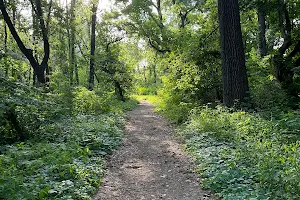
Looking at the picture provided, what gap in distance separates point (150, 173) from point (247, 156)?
1.85 metres

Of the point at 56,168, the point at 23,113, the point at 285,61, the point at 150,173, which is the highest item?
the point at 285,61

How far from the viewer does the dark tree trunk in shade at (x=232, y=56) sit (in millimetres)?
8086

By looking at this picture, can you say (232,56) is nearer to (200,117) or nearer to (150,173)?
(200,117)

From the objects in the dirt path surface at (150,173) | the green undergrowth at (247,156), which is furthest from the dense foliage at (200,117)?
the dirt path surface at (150,173)

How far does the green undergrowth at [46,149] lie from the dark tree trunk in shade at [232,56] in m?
3.64

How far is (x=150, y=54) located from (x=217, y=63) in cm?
1144

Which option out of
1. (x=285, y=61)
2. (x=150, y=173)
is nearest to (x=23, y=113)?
(x=150, y=173)

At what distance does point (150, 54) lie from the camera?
71.0ft

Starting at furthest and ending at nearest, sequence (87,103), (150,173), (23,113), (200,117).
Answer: (87,103) < (200,117) < (23,113) < (150,173)

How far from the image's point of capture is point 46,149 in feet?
17.6

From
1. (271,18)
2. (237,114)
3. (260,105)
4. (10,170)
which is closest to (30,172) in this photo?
(10,170)

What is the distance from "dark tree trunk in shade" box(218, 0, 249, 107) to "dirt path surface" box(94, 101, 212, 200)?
7.62 feet

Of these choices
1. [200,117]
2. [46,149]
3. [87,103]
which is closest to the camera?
[46,149]

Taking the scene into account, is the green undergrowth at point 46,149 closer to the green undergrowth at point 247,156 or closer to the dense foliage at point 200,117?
the dense foliage at point 200,117
